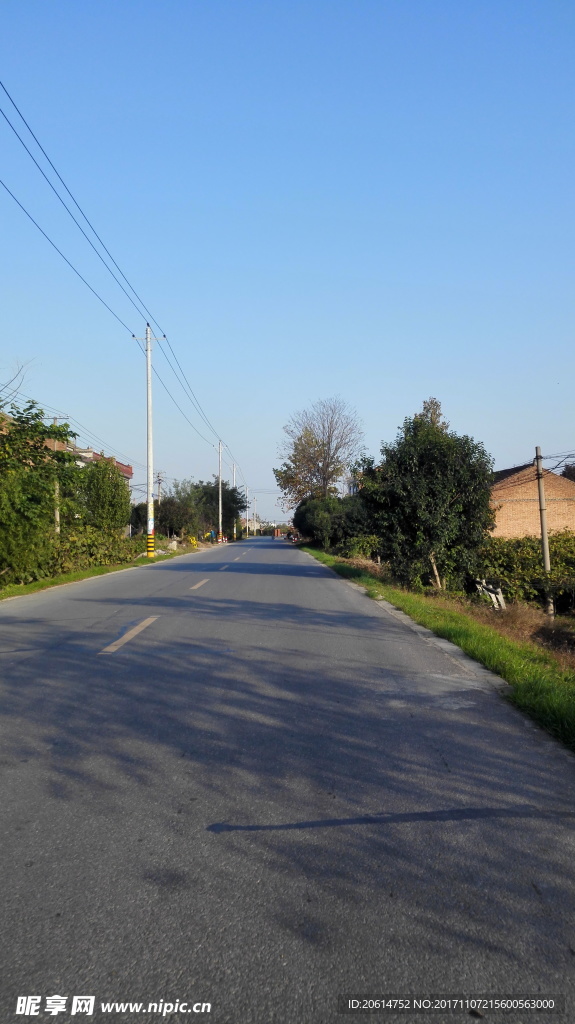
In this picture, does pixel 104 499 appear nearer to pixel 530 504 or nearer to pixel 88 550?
pixel 88 550

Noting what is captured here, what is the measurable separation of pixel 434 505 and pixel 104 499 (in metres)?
14.8

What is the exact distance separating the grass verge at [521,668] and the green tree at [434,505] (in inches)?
261

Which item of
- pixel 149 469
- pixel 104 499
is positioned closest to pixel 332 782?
pixel 104 499

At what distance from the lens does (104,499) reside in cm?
3138

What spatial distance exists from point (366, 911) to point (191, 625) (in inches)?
351

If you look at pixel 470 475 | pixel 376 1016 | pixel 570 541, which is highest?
pixel 470 475

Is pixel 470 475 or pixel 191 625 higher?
pixel 470 475

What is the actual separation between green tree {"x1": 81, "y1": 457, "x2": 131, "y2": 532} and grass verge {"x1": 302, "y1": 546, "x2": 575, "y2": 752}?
18.6 m

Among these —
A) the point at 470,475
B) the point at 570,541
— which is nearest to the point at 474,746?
the point at 470,475

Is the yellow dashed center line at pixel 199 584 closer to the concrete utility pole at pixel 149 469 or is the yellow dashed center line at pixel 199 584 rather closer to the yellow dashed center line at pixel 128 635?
the yellow dashed center line at pixel 128 635

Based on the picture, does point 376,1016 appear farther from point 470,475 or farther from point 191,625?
point 470,475

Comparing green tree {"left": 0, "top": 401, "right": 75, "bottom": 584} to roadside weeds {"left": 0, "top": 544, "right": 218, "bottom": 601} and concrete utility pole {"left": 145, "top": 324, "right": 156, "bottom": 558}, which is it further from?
concrete utility pole {"left": 145, "top": 324, "right": 156, "bottom": 558}

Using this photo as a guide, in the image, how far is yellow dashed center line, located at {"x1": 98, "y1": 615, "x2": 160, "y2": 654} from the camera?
9.81m

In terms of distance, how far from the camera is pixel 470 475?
2203 cm
